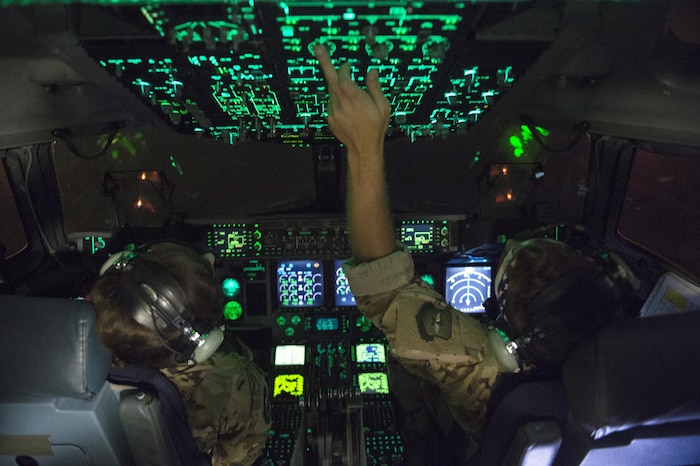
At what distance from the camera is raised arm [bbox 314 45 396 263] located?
3.32ft

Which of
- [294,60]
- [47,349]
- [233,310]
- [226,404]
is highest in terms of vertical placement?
[294,60]

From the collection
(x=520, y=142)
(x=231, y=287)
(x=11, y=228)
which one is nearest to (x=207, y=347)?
(x=231, y=287)

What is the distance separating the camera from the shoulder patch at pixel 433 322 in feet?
4.09

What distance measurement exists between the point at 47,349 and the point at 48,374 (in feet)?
0.18

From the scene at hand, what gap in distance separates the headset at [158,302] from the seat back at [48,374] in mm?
124

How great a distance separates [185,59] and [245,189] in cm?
236

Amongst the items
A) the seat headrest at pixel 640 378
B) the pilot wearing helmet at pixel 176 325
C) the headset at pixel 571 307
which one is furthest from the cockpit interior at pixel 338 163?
the pilot wearing helmet at pixel 176 325

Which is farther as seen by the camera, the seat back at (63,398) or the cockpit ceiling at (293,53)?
the cockpit ceiling at (293,53)

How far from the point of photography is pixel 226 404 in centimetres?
163

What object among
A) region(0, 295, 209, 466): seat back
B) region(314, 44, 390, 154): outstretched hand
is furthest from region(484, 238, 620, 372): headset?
region(0, 295, 209, 466): seat back

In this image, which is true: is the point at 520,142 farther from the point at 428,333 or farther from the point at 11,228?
the point at 11,228

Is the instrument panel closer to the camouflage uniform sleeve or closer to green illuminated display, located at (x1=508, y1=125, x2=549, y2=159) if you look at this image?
the camouflage uniform sleeve

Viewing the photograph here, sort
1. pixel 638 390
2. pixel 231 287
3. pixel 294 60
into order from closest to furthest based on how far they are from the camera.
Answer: pixel 638 390 < pixel 294 60 < pixel 231 287

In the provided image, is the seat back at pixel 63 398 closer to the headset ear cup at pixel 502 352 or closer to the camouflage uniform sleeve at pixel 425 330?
the camouflage uniform sleeve at pixel 425 330
